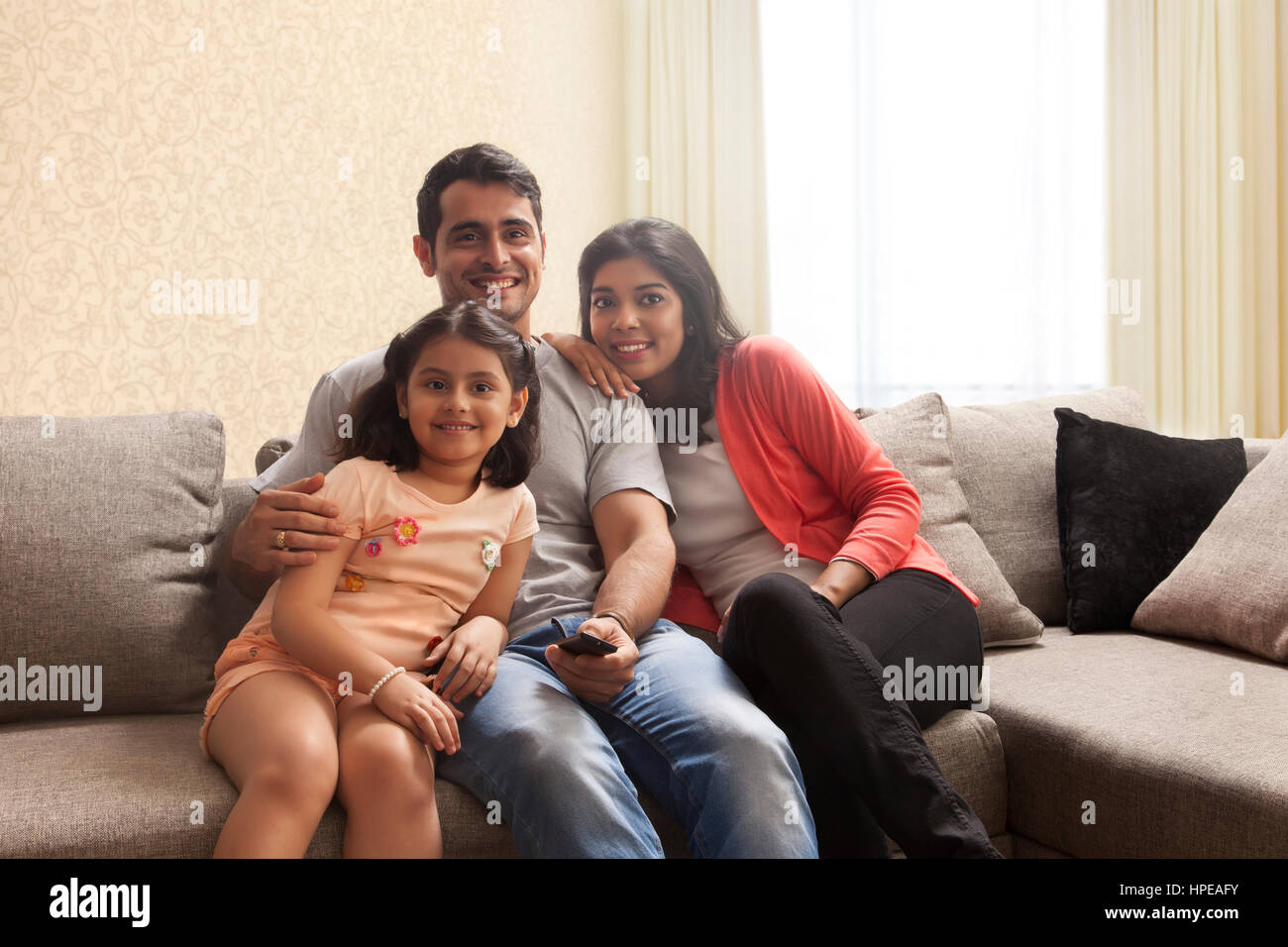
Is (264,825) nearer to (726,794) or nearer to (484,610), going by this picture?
(484,610)

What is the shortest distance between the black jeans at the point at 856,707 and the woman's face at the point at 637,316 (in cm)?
51

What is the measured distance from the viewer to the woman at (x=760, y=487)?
1448 millimetres

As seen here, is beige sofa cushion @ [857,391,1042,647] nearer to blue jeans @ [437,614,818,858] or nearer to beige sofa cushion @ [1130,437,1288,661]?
beige sofa cushion @ [1130,437,1288,661]

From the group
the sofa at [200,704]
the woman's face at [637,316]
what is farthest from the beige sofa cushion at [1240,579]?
the woman's face at [637,316]

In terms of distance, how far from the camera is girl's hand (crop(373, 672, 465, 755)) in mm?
1200

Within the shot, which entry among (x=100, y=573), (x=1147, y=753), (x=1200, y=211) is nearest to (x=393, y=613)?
(x=100, y=573)

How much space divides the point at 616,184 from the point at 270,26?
1.54m

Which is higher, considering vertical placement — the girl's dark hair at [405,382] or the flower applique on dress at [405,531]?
the girl's dark hair at [405,382]

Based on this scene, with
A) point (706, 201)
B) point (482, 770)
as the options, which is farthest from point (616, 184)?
point (482, 770)

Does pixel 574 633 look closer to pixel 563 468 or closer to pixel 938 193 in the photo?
pixel 563 468

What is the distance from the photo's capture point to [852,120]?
11.8 ft

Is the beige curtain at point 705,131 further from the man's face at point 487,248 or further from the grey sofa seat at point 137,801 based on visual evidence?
the grey sofa seat at point 137,801

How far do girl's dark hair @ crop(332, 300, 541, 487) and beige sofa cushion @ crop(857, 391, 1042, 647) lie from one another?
0.86 m

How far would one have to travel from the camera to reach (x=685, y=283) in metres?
1.72
